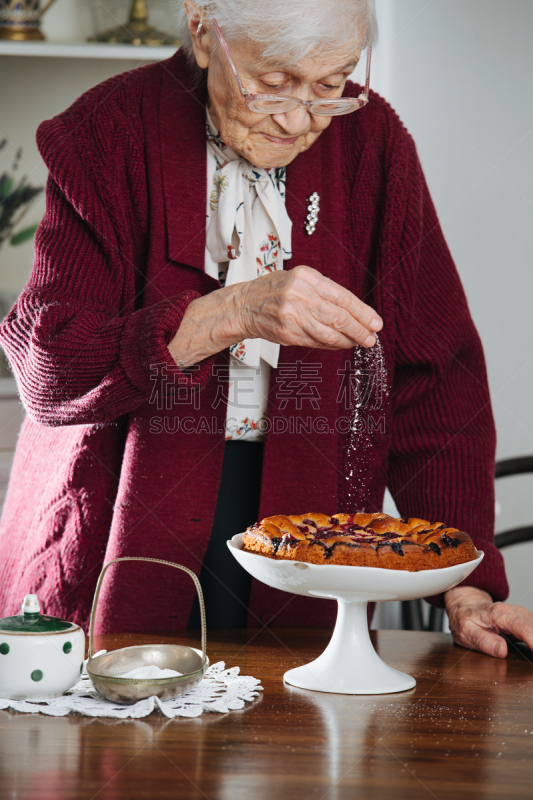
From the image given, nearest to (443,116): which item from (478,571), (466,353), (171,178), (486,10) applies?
(486,10)

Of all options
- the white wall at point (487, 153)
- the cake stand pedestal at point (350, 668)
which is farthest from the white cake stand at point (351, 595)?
the white wall at point (487, 153)

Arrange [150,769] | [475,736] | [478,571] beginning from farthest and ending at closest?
[478,571] < [475,736] < [150,769]

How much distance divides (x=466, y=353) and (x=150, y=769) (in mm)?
887

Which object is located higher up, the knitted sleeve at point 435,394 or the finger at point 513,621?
the knitted sleeve at point 435,394

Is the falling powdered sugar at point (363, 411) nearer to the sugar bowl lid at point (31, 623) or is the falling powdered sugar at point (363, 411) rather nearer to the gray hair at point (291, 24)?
the gray hair at point (291, 24)

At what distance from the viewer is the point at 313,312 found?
1.01 m

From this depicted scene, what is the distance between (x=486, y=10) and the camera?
231 cm

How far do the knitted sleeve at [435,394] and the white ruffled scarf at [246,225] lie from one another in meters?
0.20

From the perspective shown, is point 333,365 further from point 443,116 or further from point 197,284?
point 443,116

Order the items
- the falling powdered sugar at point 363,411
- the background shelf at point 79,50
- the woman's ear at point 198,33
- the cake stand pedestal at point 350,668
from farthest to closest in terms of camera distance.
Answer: the background shelf at point 79,50 → the falling powdered sugar at point 363,411 → the woman's ear at point 198,33 → the cake stand pedestal at point 350,668

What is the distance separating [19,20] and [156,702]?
2.18 m

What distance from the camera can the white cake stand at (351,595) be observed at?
87cm

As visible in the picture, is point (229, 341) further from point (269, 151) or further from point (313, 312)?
point (269, 151)

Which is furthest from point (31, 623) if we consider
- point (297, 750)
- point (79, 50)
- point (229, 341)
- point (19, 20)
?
point (19, 20)
